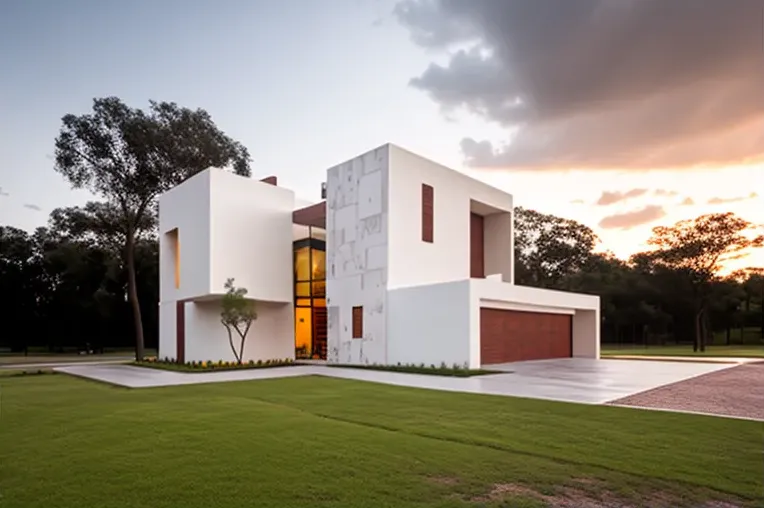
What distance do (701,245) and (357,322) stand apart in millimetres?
31836

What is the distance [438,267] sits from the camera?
2275 centimetres

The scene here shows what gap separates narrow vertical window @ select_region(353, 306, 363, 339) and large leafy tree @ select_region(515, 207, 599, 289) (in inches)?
985

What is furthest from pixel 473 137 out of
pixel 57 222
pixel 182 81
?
pixel 57 222

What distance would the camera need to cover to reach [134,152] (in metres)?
30.0

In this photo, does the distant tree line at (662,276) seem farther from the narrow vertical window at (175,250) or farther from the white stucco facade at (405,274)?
the narrow vertical window at (175,250)

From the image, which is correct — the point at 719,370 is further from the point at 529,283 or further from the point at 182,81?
the point at 529,283

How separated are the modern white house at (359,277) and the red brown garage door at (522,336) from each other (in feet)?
0.25

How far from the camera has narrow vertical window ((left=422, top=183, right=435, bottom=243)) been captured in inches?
871

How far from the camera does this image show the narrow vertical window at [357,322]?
840 inches

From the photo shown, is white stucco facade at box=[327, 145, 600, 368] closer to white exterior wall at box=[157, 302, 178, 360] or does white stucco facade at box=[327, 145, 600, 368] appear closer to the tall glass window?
the tall glass window

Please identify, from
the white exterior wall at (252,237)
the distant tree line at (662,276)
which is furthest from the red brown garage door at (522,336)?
the distant tree line at (662,276)

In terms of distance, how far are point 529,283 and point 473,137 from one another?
2690 cm

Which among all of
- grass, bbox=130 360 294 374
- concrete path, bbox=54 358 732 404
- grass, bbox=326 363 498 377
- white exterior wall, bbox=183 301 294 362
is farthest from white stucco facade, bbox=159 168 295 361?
grass, bbox=326 363 498 377

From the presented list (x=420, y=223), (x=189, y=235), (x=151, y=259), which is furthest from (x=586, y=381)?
(x=151, y=259)
